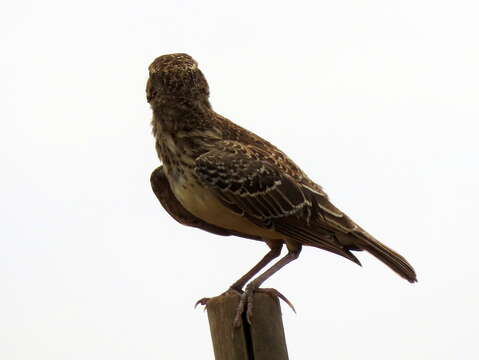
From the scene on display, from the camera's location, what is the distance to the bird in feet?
38.5

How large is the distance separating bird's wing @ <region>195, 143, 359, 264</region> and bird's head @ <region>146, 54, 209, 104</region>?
750mm

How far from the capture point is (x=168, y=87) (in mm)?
12008

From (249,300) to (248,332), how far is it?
0.30 metres

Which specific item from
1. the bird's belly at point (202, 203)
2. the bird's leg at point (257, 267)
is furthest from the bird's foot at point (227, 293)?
the bird's belly at point (202, 203)

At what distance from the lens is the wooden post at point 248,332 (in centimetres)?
892

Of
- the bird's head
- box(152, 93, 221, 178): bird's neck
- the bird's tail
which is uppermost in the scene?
the bird's head

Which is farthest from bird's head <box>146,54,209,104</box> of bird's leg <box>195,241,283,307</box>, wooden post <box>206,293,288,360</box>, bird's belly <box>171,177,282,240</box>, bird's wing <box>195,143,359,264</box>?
wooden post <box>206,293,288,360</box>

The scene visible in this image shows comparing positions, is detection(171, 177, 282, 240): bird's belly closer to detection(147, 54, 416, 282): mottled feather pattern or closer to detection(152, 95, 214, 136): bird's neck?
detection(147, 54, 416, 282): mottled feather pattern

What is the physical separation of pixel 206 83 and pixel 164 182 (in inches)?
46.8

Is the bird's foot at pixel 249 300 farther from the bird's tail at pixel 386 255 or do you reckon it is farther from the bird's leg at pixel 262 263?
the bird's tail at pixel 386 255

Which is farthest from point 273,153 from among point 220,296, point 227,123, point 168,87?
point 220,296

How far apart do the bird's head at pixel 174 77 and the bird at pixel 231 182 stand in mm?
11

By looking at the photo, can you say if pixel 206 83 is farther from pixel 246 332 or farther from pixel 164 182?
pixel 246 332

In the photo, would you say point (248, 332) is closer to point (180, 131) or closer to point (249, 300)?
point (249, 300)
